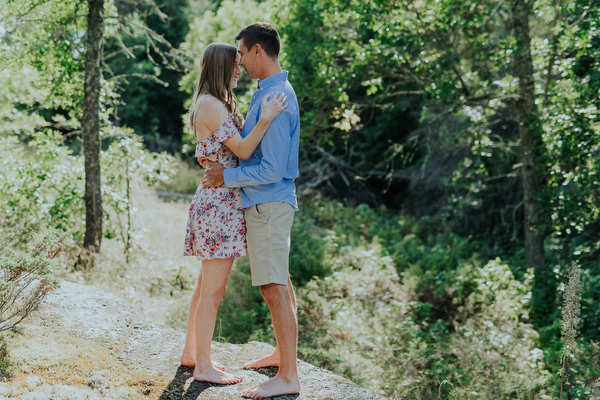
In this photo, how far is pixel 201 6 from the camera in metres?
23.6

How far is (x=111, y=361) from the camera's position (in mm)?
3066

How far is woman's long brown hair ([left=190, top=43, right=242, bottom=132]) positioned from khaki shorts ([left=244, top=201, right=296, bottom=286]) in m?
0.71

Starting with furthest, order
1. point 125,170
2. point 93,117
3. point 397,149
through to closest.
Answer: point 397,149 → point 125,170 → point 93,117

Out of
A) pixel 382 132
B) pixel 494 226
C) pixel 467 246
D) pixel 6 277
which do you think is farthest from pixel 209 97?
pixel 382 132

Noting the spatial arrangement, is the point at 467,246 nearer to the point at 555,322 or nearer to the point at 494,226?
the point at 494,226

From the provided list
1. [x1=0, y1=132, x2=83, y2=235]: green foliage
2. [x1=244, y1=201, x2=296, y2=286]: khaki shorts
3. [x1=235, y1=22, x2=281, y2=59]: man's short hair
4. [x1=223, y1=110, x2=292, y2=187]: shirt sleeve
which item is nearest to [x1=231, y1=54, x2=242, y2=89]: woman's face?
[x1=235, y1=22, x2=281, y2=59]: man's short hair

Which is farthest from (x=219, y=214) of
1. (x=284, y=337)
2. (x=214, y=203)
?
(x=284, y=337)

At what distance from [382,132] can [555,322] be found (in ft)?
26.7

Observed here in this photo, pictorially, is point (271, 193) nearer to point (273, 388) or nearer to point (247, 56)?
point (247, 56)

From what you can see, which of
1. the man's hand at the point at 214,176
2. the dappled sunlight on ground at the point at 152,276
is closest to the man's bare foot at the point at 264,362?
the man's hand at the point at 214,176

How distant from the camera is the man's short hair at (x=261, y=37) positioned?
2.91 metres

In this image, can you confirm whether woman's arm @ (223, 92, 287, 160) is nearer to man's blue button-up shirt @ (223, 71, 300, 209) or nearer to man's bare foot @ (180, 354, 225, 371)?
man's blue button-up shirt @ (223, 71, 300, 209)

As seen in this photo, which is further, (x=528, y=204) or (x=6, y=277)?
(x=528, y=204)

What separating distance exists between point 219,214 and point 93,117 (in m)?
3.90
